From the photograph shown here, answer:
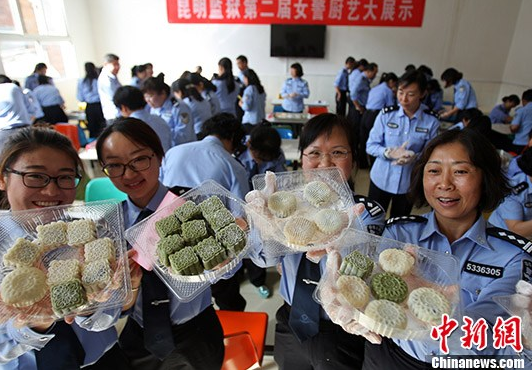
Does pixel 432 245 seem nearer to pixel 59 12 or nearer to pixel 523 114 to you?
pixel 523 114

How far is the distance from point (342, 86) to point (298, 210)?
7.86 metres

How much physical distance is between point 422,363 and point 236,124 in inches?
88.4

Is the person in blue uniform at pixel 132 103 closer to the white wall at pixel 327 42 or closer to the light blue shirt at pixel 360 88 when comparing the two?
the light blue shirt at pixel 360 88

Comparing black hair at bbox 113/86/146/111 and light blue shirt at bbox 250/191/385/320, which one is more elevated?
black hair at bbox 113/86/146/111

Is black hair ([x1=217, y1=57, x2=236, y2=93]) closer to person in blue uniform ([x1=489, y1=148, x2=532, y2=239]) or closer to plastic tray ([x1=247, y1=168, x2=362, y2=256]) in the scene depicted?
person in blue uniform ([x1=489, y1=148, x2=532, y2=239])

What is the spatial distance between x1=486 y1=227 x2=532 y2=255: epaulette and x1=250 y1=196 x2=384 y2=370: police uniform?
440 millimetres

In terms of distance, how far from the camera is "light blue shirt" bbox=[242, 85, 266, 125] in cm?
584

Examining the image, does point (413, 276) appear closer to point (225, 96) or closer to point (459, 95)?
point (225, 96)

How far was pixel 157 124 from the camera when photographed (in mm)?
3656

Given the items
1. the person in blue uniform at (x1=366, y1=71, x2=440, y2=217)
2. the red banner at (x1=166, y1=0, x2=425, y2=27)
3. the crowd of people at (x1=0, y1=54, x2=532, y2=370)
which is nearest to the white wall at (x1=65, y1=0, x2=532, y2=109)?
the red banner at (x1=166, y1=0, x2=425, y2=27)

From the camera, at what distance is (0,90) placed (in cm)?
431

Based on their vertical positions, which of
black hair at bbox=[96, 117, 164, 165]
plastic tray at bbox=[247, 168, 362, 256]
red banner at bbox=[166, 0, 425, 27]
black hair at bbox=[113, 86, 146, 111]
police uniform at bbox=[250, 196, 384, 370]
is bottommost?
police uniform at bbox=[250, 196, 384, 370]

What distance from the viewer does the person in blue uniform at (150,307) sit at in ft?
4.37

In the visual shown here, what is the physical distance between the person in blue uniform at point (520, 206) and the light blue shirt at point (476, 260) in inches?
40.9
